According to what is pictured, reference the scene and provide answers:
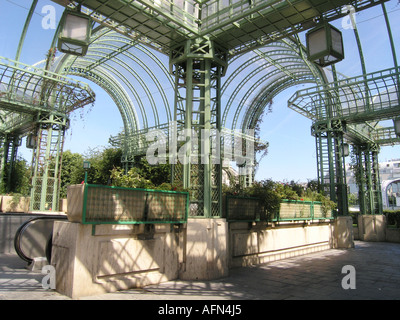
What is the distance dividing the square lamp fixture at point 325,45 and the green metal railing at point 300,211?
6.02 m

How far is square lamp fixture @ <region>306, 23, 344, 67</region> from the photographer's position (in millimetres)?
6684

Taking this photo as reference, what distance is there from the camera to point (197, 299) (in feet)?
19.6

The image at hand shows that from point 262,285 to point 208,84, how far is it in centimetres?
562

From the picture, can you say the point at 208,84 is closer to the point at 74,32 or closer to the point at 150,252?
the point at 74,32

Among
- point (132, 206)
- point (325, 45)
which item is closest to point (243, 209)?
point (132, 206)

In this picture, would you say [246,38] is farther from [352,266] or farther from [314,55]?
[352,266]

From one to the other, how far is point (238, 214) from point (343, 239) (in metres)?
9.47

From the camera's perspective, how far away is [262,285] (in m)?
7.29

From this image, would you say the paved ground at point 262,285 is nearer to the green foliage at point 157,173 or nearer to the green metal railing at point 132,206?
the green metal railing at point 132,206

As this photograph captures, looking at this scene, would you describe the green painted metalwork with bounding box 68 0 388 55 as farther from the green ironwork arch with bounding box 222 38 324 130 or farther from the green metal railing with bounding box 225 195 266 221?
the green ironwork arch with bounding box 222 38 324 130

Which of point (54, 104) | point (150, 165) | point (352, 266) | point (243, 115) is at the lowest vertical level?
point (352, 266)

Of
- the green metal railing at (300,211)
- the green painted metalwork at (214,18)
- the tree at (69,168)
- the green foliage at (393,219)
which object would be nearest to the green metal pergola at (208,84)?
the green painted metalwork at (214,18)

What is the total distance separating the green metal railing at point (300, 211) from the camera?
38.3 feet
